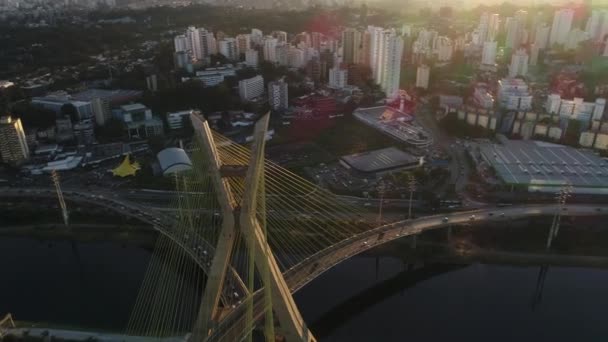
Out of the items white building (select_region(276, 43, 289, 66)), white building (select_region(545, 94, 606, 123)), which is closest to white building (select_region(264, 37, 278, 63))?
white building (select_region(276, 43, 289, 66))

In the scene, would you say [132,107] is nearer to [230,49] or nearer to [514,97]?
[230,49]

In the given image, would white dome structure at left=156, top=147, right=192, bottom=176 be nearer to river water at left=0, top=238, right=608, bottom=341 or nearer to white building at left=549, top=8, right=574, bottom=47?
river water at left=0, top=238, right=608, bottom=341

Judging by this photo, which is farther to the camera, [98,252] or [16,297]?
[98,252]

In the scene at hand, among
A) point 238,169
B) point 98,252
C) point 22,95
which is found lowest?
point 98,252

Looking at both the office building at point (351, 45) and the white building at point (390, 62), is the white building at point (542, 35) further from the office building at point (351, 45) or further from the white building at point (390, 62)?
the white building at point (390, 62)

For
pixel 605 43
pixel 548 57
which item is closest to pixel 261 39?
pixel 548 57

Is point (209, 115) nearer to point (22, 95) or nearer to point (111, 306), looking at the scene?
point (22, 95)

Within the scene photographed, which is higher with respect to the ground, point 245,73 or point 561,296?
point 245,73
